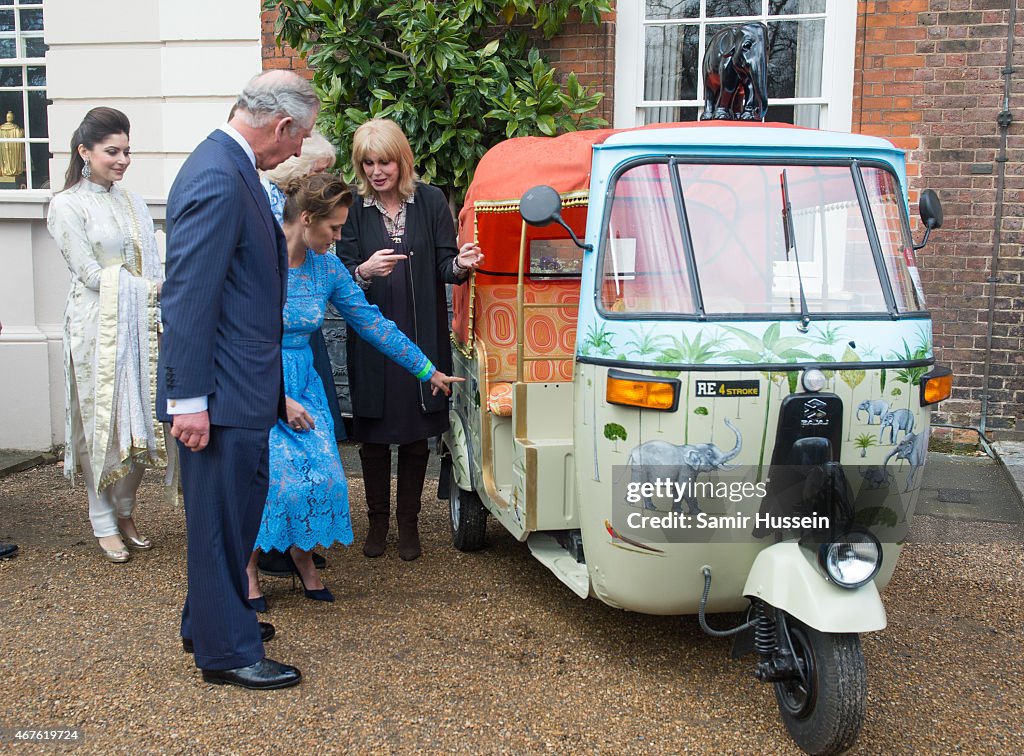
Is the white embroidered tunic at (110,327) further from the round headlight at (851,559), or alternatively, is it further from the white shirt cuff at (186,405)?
the round headlight at (851,559)

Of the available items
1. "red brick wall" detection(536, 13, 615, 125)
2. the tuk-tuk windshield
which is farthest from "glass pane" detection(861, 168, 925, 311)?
"red brick wall" detection(536, 13, 615, 125)

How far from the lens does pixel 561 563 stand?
3.97 meters

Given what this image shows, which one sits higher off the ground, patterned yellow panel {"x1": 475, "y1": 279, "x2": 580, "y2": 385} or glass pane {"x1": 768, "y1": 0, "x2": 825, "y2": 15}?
glass pane {"x1": 768, "y1": 0, "x2": 825, "y2": 15}

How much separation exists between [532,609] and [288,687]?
1.19 m

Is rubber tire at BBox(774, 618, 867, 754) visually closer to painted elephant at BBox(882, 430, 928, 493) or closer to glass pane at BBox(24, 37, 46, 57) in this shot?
painted elephant at BBox(882, 430, 928, 493)

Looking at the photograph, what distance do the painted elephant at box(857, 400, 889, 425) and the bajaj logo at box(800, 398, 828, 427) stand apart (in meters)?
0.13

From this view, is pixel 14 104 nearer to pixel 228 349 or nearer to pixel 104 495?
pixel 104 495

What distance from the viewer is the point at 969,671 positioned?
3619mm

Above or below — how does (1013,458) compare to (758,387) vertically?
below

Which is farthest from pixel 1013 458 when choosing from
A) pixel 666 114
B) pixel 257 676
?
pixel 257 676

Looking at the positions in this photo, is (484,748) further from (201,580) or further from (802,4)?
(802,4)

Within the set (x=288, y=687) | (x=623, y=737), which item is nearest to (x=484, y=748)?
(x=623, y=737)

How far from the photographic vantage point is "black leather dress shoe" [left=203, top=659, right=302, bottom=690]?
3.38m

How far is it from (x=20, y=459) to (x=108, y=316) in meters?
2.95
